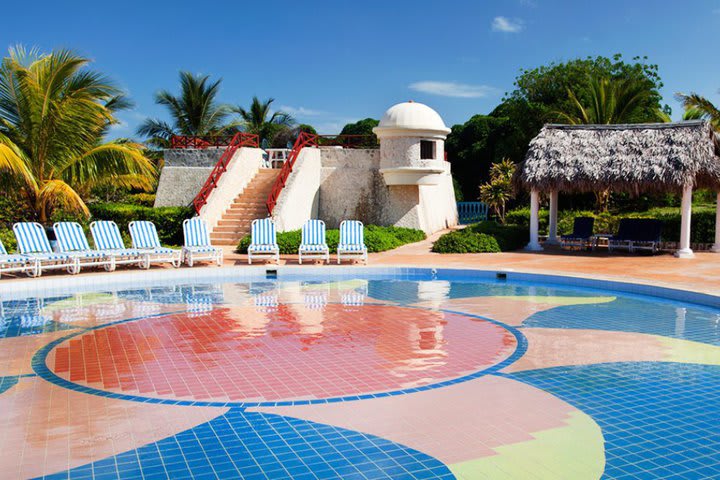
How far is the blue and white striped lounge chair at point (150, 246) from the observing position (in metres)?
14.6

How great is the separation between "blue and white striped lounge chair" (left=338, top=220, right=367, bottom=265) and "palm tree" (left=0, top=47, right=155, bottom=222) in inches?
226

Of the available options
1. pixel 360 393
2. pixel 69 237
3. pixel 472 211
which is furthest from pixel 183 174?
pixel 360 393

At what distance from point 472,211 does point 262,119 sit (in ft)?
46.7

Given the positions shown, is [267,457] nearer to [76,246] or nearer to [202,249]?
[76,246]

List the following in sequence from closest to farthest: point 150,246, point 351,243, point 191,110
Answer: point 150,246
point 351,243
point 191,110

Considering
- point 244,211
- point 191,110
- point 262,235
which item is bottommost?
point 262,235

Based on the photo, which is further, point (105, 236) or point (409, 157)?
point (409, 157)

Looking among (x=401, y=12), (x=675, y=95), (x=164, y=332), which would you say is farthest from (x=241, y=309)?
(x=401, y=12)

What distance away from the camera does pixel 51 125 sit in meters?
15.0

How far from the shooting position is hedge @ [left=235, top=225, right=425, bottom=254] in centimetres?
1711

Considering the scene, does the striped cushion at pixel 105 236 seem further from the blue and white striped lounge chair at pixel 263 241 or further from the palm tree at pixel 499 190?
the palm tree at pixel 499 190

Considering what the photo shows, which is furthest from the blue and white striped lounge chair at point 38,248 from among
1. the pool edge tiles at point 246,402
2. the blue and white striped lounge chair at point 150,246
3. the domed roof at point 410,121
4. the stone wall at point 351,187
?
the domed roof at point 410,121

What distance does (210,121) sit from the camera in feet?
110

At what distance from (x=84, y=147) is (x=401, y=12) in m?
15.3
